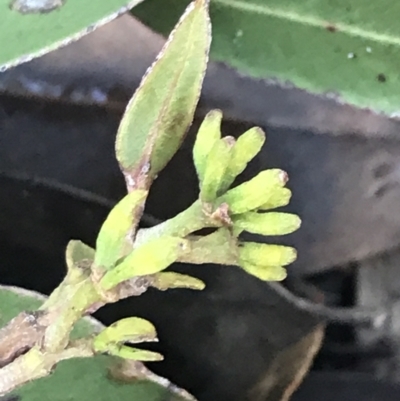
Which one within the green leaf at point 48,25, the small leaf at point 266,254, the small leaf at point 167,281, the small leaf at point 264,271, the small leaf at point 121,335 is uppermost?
the green leaf at point 48,25

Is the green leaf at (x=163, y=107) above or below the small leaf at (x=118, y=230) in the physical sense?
above

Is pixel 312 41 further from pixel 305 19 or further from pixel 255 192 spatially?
pixel 255 192

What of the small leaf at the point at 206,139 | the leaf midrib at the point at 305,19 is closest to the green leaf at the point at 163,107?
the small leaf at the point at 206,139

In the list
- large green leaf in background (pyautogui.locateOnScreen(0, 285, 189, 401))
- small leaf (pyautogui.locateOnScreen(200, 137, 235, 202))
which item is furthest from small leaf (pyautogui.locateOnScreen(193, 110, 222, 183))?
large green leaf in background (pyautogui.locateOnScreen(0, 285, 189, 401))

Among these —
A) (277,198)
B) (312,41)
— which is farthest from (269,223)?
(312,41)

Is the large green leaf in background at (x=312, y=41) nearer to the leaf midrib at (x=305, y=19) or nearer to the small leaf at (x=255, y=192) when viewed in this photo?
the leaf midrib at (x=305, y=19)

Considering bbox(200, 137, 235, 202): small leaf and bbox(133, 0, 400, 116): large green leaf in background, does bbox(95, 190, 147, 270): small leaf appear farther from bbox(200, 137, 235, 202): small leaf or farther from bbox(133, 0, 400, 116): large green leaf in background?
bbox(133, 0, 400, 116): large green leaf in background
